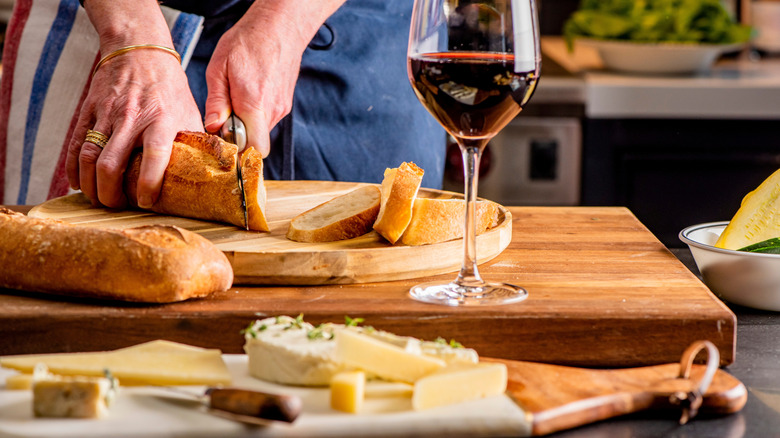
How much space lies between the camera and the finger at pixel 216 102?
1.50 metres

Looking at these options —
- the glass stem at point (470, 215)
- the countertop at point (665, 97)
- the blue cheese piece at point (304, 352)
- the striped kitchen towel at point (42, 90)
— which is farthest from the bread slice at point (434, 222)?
the countertop at point (665, 97)

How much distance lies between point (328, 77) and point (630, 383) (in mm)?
1251

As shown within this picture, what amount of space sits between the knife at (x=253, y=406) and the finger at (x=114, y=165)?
74 centimetres

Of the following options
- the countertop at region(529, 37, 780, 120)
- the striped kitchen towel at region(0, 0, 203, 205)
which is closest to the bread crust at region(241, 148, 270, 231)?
the striped kitchen towel at region(0, 0, 203, 205)

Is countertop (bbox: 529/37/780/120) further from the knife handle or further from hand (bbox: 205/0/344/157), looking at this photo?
the knife handle

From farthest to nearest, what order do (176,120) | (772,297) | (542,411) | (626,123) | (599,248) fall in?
(626,123) < (176,120) < (599,248) < (772,297) < (542,411)

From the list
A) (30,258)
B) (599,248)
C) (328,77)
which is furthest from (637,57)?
(30,258)

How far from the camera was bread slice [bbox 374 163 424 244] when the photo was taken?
1.17 metres

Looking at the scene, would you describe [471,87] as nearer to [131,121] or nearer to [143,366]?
[143,366]

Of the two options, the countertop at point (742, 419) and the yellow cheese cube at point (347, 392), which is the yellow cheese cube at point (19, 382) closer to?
the yellow cheese cube at point (347, 392)

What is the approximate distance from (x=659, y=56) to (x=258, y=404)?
8.63 ft

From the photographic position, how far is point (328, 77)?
6.38ft

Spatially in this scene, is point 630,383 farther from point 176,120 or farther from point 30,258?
point 176,120

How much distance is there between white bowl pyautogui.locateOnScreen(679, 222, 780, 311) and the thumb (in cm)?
73
